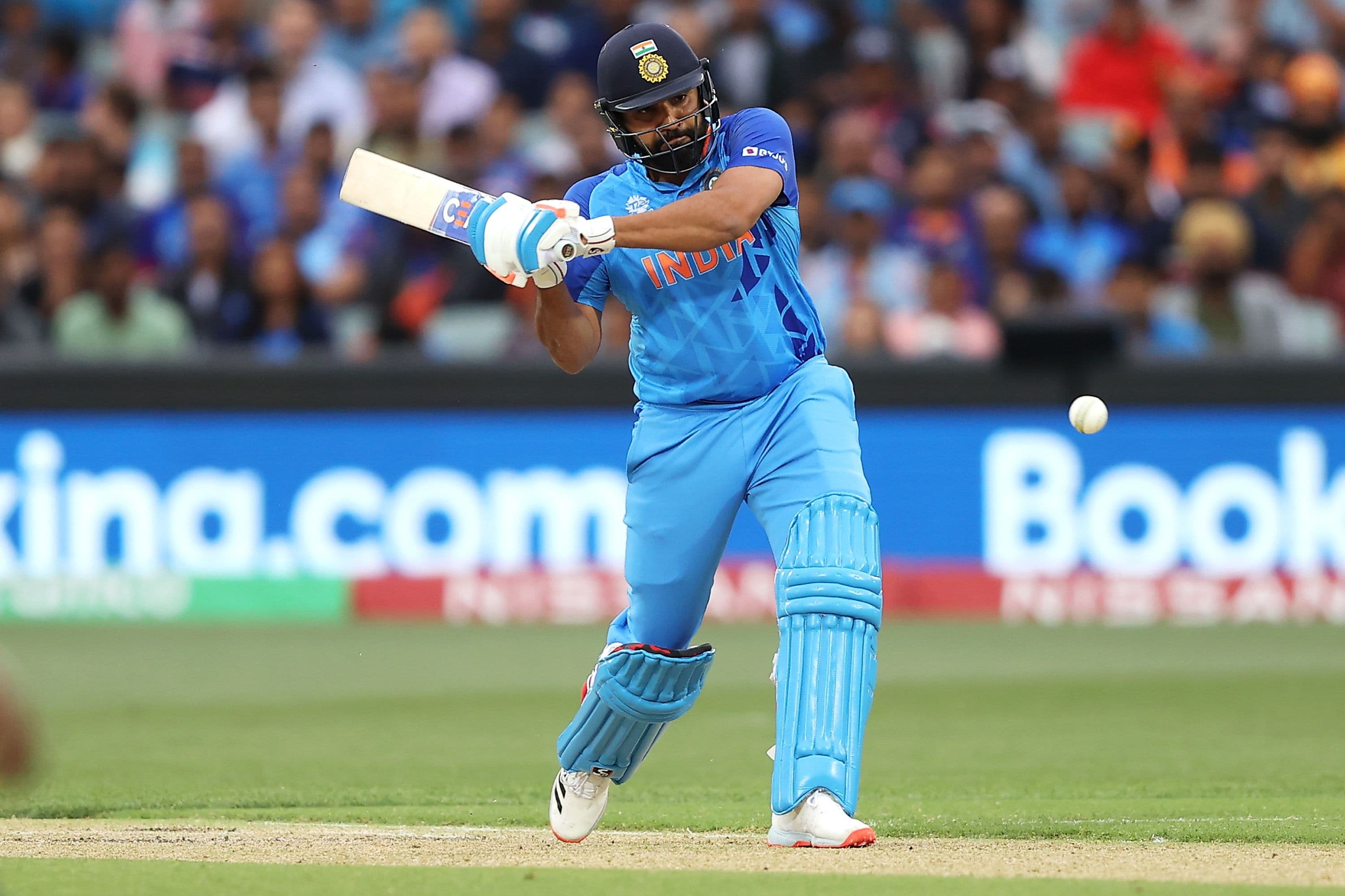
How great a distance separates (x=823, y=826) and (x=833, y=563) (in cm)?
65

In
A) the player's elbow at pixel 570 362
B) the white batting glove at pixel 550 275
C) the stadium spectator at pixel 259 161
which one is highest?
the stadium spectator at pixel 259 161

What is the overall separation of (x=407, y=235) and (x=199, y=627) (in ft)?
9.29

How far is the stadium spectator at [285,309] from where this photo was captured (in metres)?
12.2

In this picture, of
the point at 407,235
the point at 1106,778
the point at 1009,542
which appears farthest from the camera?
the point at 407,235

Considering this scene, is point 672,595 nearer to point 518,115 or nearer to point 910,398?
Answer: point 910,398

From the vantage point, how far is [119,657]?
417 inches

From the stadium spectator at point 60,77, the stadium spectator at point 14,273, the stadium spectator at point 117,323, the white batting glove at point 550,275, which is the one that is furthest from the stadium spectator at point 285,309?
the white batting glove at point 550,275

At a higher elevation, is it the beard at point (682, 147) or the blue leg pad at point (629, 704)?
the beard at point (682, 147)

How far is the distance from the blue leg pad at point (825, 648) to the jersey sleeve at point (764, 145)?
87cm

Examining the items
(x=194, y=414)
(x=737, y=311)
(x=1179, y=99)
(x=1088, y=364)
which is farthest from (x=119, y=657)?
(x=1179, y=99)

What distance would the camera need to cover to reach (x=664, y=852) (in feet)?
16.9

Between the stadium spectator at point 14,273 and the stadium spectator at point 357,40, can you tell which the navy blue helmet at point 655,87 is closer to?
the stadium spectator at point 14,273

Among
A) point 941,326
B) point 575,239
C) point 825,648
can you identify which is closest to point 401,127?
point 941,326

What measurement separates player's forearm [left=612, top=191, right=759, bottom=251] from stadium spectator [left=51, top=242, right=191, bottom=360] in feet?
24.7
